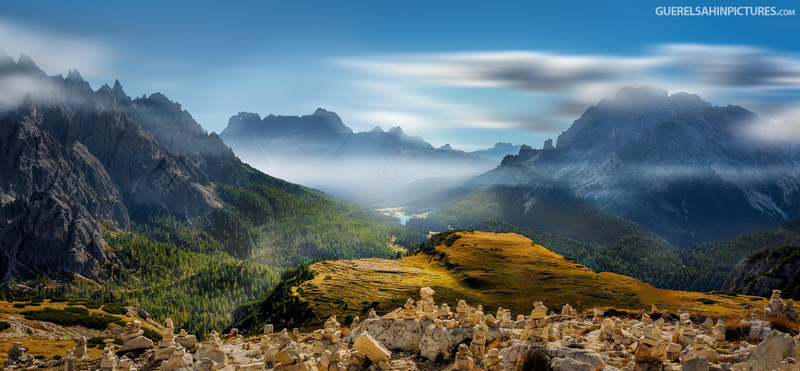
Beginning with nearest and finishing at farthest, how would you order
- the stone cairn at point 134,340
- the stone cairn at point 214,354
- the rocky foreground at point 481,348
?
the rocky foreground at point 481,348 < the stone cairn at point 214,354 < the stone cairn at point 134,340

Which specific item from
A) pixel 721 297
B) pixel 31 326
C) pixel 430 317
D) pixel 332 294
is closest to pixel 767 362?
pixel 430 317

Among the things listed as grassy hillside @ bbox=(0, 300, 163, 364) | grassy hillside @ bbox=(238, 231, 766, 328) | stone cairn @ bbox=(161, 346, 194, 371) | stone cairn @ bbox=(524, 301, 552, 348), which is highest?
stone cairn @ bbox=(524, 301, 552, 348)

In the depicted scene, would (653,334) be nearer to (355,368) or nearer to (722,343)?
(722,343)

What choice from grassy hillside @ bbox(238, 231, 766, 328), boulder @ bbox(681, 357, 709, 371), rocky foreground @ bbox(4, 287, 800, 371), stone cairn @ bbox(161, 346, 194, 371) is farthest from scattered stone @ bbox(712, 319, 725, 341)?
grassy hillside @ bbox(238, 231, 766, 328)

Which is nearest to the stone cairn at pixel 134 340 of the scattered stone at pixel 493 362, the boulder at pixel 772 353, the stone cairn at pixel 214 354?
the stone cairn at pixel 214 354

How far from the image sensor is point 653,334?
78.1 feet

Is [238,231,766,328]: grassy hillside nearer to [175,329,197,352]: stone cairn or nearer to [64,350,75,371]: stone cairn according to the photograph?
[175,329,197,352]: stone cairn

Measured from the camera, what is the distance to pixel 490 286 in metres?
147

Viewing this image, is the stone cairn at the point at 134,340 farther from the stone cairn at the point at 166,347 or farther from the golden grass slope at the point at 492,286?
the golden grass slope at the point at 492,286

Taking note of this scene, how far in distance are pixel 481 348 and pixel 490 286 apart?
12193 centimetres

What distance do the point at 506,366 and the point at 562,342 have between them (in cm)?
465

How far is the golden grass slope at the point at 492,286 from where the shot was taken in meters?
107

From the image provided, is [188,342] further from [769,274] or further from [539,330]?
[769,274]

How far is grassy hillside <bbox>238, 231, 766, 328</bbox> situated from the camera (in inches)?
4256
